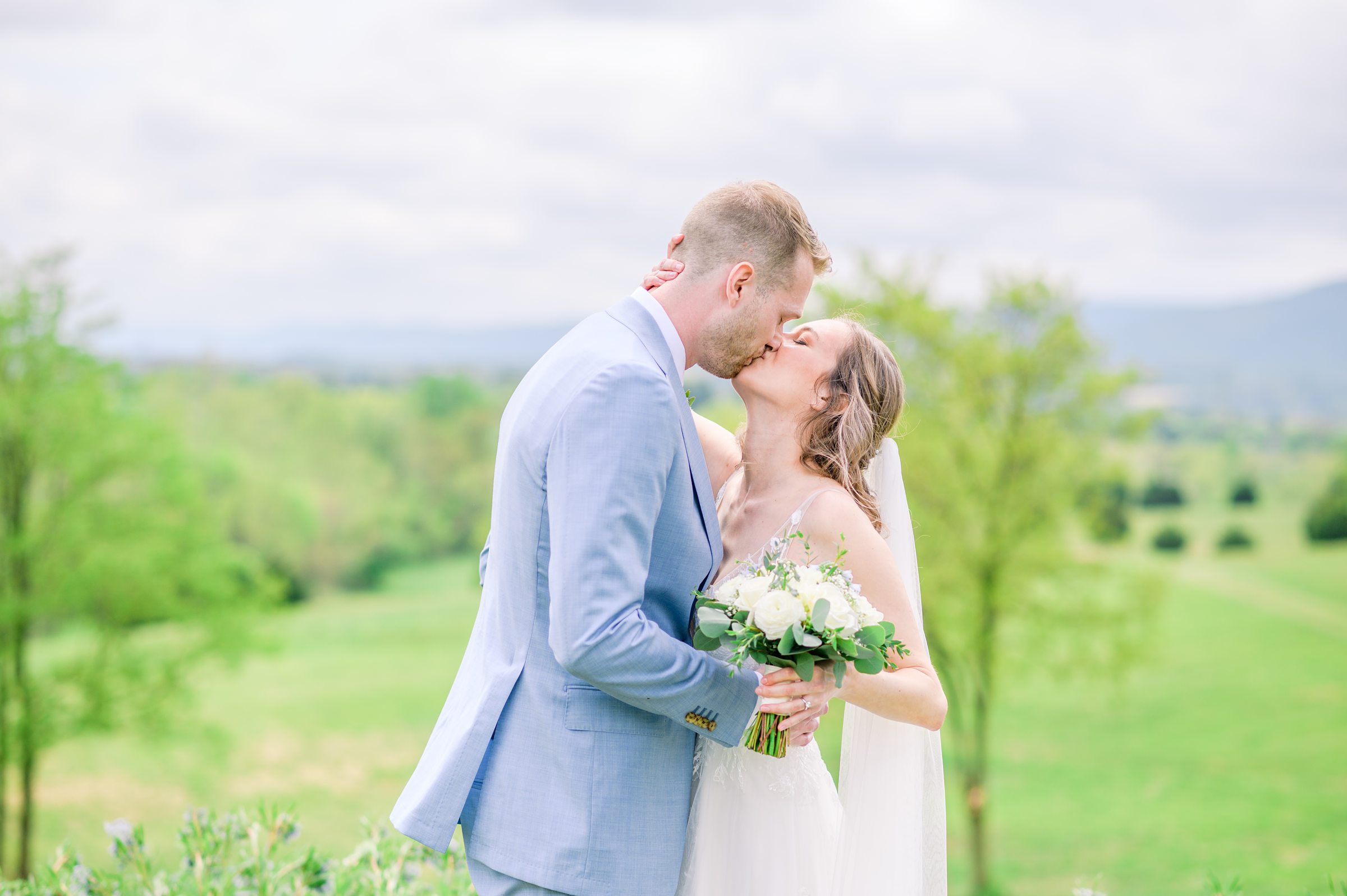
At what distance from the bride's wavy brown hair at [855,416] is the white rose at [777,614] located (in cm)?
88

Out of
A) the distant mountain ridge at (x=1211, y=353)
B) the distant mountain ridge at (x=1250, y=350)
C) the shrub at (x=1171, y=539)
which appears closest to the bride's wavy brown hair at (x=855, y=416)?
the distant mountain ridge at (x=1211, y=353)

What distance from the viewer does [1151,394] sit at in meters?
26.4

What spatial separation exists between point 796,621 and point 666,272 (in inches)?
42.8

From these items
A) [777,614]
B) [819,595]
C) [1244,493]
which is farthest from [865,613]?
Answer: [1244,493]

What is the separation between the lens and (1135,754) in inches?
1157

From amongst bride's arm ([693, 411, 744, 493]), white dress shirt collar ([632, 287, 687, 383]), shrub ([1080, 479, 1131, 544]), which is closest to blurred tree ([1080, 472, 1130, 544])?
shrub ([1080, 479, 1131, 544])

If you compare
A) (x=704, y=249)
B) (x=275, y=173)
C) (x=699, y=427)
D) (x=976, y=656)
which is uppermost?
(x=275, y=173)

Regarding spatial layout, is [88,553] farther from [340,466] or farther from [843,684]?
[340,466]

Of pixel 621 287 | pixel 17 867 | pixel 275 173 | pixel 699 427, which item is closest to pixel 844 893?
pixel 699 427

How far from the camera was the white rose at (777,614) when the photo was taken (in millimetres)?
2613

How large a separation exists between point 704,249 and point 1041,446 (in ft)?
49.0

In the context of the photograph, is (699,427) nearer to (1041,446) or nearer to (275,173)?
(1041,446)

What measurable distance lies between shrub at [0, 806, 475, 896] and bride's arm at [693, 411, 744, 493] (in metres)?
2.03

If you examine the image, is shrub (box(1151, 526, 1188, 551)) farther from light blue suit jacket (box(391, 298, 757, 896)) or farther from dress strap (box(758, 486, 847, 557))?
light blue suit jacket (box(391, 298, 757, 896))
